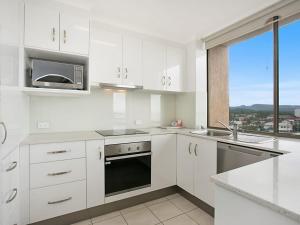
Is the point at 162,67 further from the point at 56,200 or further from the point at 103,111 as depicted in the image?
the point at 56,200

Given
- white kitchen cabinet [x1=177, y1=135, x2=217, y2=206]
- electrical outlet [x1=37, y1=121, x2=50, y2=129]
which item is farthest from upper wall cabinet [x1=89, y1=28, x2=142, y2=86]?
white kitchen cabinet [x1=177, y1=135, x2=217, y2=206]

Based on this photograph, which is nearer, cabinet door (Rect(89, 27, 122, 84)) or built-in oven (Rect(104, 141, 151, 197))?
built-in oven (Rect(104, 141, 151, 197))

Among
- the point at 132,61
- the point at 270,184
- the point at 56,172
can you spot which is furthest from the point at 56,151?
the point at 270,184

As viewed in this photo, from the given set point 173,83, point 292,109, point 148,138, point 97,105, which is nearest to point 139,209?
point 148,138

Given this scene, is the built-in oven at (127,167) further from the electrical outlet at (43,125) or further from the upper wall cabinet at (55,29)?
the upper wall cabinet at (55,29)

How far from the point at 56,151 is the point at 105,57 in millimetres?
1254

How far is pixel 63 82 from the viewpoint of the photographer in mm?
1842

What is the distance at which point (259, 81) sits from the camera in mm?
2178

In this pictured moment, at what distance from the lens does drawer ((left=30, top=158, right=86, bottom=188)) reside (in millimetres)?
1542

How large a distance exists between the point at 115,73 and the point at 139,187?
4.91 feet

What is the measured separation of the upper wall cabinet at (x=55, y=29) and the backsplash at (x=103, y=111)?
2.23 ft

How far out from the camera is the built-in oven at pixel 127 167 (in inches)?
73.9

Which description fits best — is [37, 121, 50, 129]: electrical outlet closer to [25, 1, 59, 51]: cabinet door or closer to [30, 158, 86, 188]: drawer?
[30, 158, 86, 188]: drawer

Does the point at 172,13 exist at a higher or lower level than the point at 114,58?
higher
